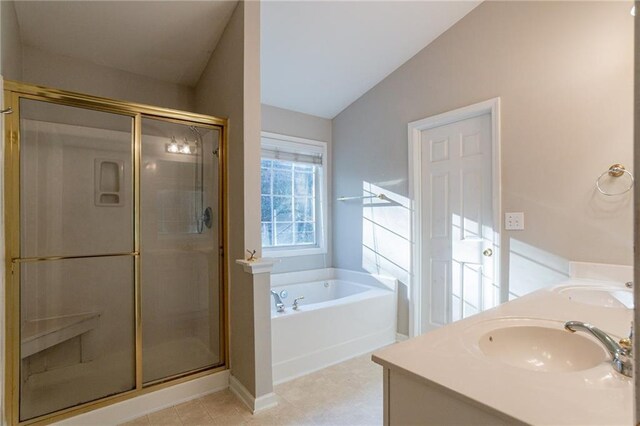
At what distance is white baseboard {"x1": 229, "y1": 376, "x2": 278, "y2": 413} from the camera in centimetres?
187

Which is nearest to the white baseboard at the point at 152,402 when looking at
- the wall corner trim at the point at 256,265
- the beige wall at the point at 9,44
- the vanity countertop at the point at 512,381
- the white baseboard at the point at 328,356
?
the white baseboard at the point at 328,356

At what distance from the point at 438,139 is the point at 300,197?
156cm

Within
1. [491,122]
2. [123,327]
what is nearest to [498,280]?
[491,122]

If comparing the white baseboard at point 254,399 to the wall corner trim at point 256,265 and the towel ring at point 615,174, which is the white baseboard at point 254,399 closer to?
the wall corner trim at point 256,265

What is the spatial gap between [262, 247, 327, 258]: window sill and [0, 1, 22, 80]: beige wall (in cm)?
222

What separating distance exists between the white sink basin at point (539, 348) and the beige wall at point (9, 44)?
2.39 metres

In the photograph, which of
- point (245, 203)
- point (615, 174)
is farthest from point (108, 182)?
point (615, 174)

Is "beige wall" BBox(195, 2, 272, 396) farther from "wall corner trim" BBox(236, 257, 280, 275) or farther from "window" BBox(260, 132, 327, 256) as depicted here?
"window" BBox(260, 132, 327, 256)

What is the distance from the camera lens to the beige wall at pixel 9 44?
1540 mm

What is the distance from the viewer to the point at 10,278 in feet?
5.06

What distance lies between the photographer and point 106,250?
1.98 meters

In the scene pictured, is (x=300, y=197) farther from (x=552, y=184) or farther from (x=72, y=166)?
(x=552, y=184)

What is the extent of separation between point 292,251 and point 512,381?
2.78 meters

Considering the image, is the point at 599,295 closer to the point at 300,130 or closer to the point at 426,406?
the point at 426,406
